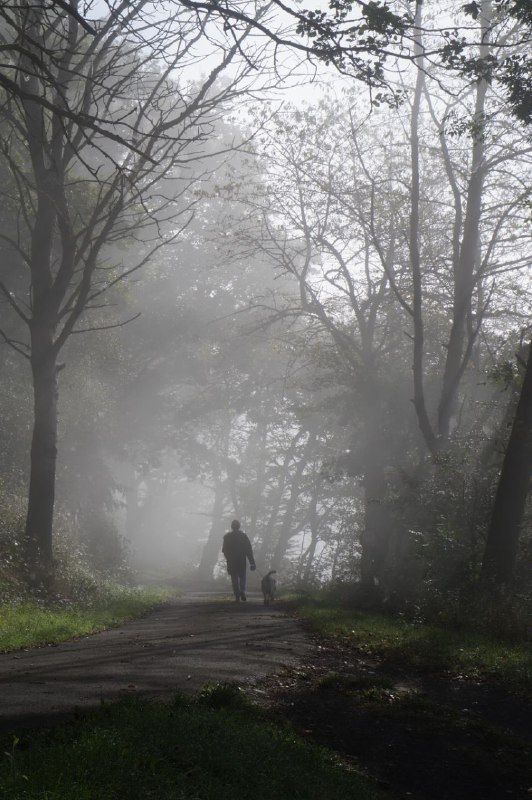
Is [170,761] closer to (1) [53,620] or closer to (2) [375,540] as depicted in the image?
(1) [53,620]

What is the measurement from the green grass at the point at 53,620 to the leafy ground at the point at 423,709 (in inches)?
137

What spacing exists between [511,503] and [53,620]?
318 inches

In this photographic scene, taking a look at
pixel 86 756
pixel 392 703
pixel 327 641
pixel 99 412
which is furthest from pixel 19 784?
pixel 99 412

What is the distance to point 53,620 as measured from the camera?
1221 cm

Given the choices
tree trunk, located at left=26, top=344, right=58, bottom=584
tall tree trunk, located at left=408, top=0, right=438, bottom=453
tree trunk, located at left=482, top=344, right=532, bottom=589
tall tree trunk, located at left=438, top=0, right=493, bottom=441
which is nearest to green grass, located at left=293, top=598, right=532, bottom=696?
tree trunk, located at left=482, top=344, right=532, bottom=589

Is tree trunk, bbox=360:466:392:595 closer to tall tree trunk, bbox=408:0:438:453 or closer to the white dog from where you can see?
tall tree trunk, bbox=408:0:438:453

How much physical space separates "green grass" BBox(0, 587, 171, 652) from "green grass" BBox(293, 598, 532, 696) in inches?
144

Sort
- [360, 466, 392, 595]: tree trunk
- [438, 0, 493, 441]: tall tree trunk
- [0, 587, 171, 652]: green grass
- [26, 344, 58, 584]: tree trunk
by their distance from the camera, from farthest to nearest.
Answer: [360, 466, 392, 595]: tree trunk → [438, 0, 493, 441]: tall tree trunk → [26, 344, 58, 584]: tree trunk → [0, 587, 171, 652]: green grass

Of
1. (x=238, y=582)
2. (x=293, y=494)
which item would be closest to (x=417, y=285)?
(x=238, y=582)

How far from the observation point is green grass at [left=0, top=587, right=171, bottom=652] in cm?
1047

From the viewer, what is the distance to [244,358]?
42.5 metres

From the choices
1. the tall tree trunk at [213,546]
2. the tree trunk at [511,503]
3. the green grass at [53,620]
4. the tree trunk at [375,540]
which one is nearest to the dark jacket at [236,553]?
the green grass at [53,620]

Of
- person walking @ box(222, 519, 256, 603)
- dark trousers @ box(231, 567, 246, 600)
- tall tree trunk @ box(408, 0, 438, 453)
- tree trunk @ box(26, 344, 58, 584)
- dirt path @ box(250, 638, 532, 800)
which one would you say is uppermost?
tall tree trunk @ box(408, 0, 438, 453)

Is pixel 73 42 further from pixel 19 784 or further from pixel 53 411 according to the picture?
pixel 19 784
